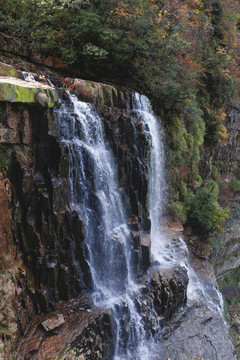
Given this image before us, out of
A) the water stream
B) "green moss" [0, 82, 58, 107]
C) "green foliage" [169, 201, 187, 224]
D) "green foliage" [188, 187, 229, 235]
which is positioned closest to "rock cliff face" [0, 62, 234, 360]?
"green moss" [0, 82, 58, 107]

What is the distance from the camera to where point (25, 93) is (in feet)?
16.3

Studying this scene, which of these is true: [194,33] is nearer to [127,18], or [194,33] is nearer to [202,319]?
[127,18]

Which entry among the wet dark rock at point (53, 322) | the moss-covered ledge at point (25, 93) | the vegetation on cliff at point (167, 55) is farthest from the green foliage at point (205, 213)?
the moss-covered ledge at point (25, 93)

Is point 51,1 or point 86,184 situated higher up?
point 51,1

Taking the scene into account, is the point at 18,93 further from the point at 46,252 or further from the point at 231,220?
the point at 231,220

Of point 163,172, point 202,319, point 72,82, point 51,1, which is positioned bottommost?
point 202,319

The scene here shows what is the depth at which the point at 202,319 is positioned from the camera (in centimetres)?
788

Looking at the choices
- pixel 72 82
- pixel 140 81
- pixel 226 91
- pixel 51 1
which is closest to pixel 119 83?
pixel 140 81

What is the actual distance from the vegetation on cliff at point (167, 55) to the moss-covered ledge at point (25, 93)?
10.4 feet

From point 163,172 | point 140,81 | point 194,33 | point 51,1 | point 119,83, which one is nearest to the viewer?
point 51,1

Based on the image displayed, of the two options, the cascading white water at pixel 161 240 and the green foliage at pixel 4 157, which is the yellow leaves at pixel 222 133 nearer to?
the cascading white water at pixel 161 240

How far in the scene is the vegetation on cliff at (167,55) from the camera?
7.76 meters

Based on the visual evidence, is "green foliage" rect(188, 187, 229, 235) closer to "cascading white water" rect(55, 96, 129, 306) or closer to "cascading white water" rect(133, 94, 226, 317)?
"cascading white water" rect(133, 94, 226, 317)

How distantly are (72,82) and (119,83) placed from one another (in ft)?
8.97
